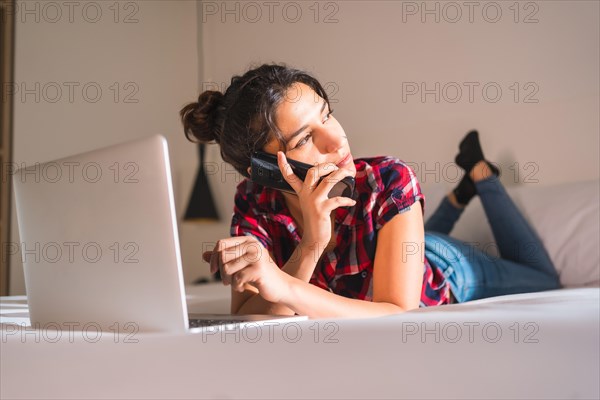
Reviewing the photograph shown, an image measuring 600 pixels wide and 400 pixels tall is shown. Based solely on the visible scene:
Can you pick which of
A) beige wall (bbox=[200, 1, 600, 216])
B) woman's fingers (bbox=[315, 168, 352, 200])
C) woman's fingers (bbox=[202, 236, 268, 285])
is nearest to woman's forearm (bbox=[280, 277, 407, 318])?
woman's fingers (bbox=[202, 236, 268, 285])

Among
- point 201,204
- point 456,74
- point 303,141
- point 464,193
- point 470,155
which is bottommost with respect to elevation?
point 201,204

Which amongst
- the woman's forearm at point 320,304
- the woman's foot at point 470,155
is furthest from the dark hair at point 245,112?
the woman's foot at point 470,155

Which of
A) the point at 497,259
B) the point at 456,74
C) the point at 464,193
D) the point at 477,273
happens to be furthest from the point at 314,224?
the point at 456,74

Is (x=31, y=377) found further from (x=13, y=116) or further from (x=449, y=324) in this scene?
(x=13, y=116)

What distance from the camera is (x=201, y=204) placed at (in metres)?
3.62

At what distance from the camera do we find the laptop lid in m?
0.84

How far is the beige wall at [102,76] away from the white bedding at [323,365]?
2880 mm

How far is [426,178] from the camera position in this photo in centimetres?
274

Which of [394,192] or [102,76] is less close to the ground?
[102,76]

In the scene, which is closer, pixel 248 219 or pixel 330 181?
pixel 330 181

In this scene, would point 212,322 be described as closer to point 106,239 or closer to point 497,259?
point 106,239

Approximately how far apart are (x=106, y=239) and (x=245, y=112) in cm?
63

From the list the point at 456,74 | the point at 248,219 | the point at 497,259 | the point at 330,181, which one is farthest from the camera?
the point at 456,74

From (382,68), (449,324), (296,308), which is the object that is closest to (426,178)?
(382,68)
